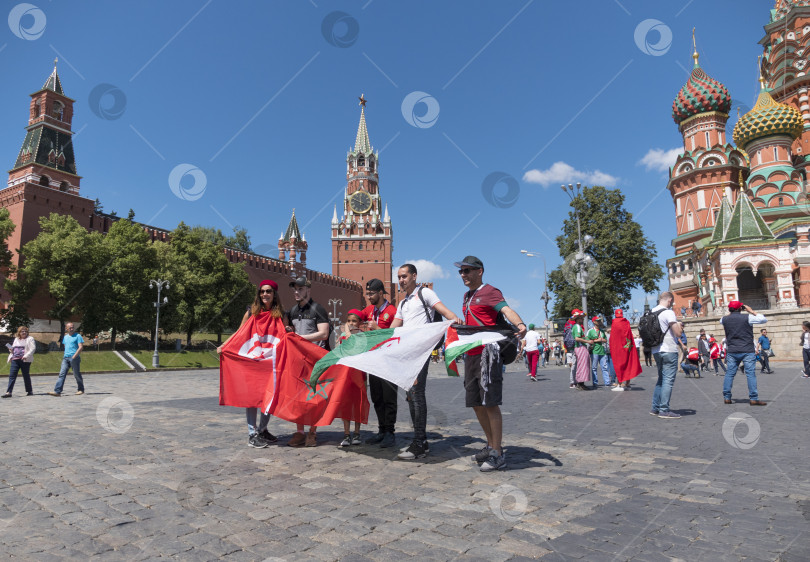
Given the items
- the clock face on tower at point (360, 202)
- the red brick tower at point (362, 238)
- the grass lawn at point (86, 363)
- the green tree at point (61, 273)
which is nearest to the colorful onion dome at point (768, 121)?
the grass lawn at point (86, 363)

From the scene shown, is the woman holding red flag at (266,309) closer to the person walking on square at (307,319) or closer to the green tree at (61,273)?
the person walking on square at (307,319)

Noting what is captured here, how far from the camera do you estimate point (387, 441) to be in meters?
5.80

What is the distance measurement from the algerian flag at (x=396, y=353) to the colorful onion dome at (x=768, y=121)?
1929 inches

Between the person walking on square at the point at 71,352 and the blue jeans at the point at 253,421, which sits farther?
the person walking on square at the point at 71,352

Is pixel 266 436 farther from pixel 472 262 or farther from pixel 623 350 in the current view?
pixel 623 350

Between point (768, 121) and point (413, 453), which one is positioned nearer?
point (413, 453)

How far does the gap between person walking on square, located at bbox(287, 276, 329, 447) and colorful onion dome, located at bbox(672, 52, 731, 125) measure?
2080 inches

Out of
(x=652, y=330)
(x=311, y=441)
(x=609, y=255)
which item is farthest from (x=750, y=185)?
(x=311, y=441)

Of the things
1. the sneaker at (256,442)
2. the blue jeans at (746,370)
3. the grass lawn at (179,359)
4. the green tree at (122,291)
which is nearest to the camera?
the sneaker at (256,442)

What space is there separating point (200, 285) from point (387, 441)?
42.2m

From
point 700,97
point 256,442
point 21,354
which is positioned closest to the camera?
point 256,442

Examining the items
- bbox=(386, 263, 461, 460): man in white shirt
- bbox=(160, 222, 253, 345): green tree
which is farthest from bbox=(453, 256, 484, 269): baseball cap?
bbox=(160, 222, 253, 345): green tree

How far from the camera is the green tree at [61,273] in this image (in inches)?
1393

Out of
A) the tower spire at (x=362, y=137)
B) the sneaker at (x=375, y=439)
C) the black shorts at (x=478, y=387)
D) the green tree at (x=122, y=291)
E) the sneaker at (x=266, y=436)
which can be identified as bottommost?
the sneaker at (x=375, y=439)
